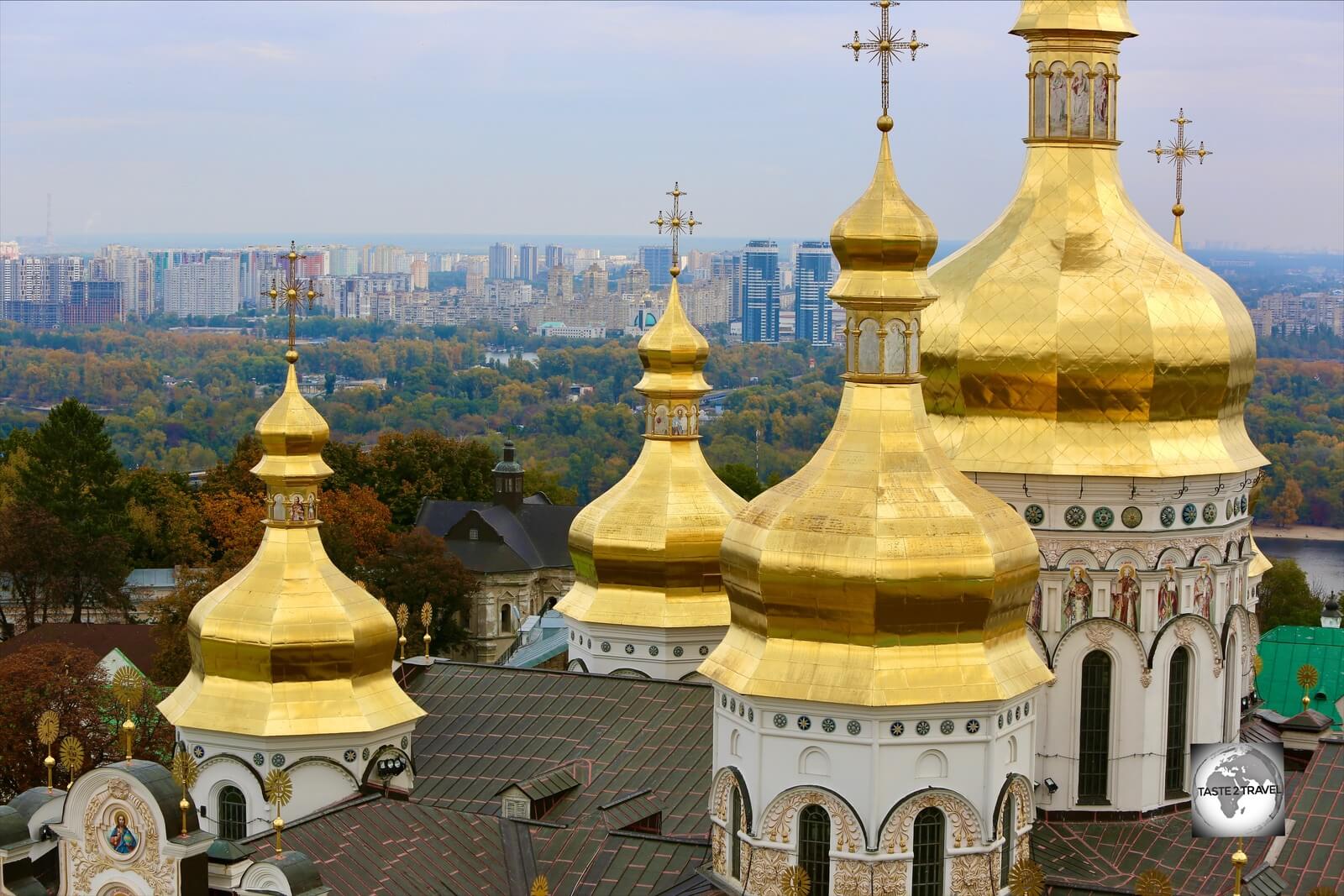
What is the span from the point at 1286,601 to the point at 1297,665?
1797 cm

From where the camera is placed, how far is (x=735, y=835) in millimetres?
22078

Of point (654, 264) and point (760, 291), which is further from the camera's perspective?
point (654, 264)

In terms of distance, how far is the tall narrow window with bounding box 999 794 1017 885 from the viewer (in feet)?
71.0

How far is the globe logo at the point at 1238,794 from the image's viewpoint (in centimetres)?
2203

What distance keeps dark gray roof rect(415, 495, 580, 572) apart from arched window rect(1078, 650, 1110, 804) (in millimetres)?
37987

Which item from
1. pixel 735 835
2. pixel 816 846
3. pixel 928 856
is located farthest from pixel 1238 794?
pixel 735 835

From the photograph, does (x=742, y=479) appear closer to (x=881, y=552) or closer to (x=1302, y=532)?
(x=881, y=552)

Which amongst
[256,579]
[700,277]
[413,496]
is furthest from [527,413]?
[256,579]

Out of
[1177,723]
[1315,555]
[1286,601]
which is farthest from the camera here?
[1315,555]

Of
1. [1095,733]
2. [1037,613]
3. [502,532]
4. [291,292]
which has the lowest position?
[502,532]

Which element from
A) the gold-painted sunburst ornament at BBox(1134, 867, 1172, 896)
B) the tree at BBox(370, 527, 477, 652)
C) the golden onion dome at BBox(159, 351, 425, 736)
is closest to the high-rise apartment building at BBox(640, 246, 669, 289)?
the tree at BBox(370, 527, 477, 652)

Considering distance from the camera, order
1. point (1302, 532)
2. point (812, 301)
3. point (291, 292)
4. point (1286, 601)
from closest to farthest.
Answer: point (291, 292) → point (1286, 601) → point (1302, 532) → point (812, 301)

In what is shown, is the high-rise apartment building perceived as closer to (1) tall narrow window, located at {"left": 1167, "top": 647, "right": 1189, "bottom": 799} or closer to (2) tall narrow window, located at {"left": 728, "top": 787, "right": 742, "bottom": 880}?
(1) tall narrow window, located at {"left": 1167, "top": 647, "right": 1189, "bottom": 799}

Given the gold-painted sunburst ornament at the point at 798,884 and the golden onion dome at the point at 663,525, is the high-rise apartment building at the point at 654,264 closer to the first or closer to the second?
the golden onion dome at the point at 663,525
